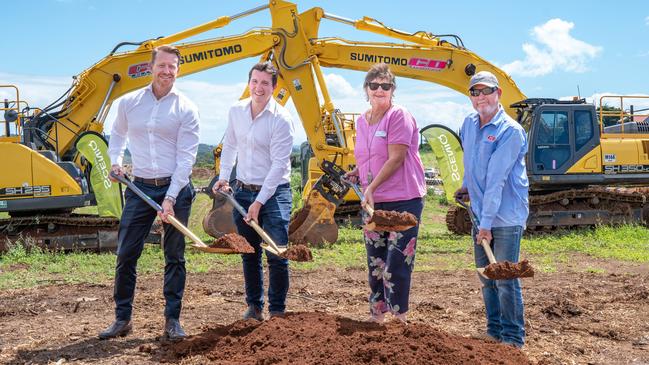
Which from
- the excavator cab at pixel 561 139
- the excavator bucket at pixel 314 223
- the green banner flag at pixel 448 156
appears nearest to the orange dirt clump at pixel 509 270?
the excavator bucket at pixel 314 223

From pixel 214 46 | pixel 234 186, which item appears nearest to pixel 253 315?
pixel 234 186

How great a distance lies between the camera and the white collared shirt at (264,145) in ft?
17.6

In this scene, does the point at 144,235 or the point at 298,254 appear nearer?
the point at 298,254

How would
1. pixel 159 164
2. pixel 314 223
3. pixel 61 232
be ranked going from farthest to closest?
pixel 314 223 < pixel 61 232 < pixel 159 164

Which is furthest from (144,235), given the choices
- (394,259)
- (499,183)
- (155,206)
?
(499,183)

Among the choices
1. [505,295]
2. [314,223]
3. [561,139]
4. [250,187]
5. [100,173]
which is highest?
[561,139]

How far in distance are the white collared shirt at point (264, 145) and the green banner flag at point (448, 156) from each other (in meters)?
7.71

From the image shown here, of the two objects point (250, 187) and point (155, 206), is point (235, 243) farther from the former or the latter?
point (155, 206)

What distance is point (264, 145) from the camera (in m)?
5.44

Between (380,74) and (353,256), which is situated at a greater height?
(380,74)

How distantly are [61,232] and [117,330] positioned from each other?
21.4 feet

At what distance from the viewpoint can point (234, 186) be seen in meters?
5.65

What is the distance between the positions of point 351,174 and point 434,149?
24.4 ft

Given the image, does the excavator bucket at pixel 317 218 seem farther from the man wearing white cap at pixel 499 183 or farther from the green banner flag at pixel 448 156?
the man wearing white cap at pixel 499 183
